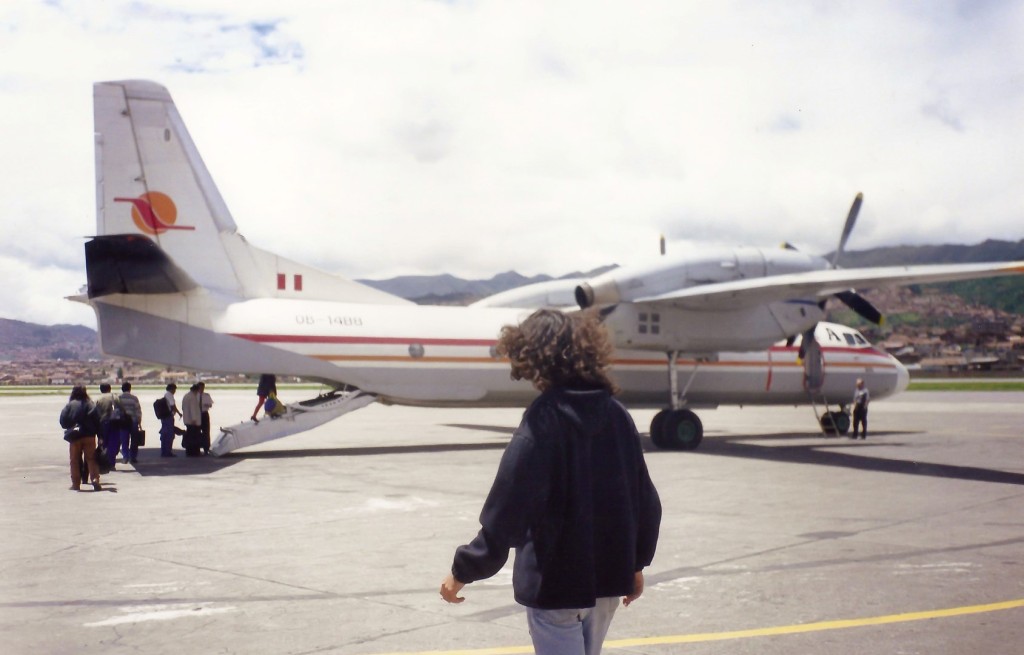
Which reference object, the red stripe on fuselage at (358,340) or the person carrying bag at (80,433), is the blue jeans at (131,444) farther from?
the person carrying bag at (80,433)

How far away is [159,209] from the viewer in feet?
61.7

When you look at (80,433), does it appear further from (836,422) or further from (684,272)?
(836,422)

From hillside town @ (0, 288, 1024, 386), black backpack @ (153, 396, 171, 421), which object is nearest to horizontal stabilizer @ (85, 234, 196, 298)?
black backpack @ (153, 396, 171, 421)

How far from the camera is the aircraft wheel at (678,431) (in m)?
20.9

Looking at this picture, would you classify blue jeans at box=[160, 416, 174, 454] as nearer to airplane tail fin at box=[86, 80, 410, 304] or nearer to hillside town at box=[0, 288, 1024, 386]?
airplane tail fin at box=[86, 80, 410, 304]

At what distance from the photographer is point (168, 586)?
7.81 meters

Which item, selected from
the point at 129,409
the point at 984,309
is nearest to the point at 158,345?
the point at 129,409

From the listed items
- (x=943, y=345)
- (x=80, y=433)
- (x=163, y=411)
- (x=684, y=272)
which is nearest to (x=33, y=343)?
(x=163, y=411)

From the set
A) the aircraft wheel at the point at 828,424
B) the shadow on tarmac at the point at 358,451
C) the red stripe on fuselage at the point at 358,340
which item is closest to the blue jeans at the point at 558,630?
the red stripe on fuselage at the point at 358,340

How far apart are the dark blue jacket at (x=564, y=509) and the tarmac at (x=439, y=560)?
263 cm

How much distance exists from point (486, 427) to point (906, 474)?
1624 cm

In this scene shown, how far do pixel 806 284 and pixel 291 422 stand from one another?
10.6 metres

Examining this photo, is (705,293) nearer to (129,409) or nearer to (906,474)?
(906,474)

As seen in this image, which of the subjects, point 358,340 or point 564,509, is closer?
point 564,509
